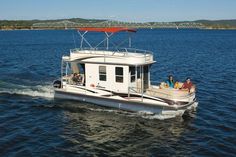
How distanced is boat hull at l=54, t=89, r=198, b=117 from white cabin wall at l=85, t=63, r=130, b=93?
0.88 m

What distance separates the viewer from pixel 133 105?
76.6 feet

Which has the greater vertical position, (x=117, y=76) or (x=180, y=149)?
(x=117, y=76)

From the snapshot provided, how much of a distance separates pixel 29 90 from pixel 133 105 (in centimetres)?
1047

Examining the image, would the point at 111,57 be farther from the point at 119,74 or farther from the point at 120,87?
the point at 120,87

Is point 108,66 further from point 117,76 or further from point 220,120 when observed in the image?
point 220,120

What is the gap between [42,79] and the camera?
35156 millimetres

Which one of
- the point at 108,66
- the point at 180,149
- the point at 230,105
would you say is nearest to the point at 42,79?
the point at 108,66

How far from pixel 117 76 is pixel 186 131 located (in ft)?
20.8

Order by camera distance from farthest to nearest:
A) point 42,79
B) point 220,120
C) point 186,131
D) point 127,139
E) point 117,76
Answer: point 42,79 < point 117,76 < point 220,120 < point 186,131 < point 127,139

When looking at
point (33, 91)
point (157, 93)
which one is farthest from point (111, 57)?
point (33, 91)

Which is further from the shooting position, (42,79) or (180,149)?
(42,79)

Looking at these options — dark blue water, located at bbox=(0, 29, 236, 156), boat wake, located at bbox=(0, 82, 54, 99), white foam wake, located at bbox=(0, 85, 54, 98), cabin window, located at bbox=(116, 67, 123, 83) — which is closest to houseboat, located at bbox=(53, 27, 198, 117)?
cabin window, located at bbox=(116, 67, 123, 83)

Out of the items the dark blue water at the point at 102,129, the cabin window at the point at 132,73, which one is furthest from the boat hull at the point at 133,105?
the cabin window at the point at 132,73

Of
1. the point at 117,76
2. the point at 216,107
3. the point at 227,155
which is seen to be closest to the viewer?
the point at 227,155
